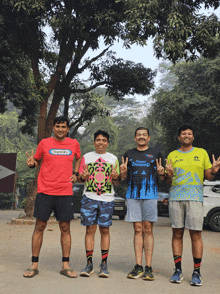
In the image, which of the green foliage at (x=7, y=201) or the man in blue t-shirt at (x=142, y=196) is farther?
the green foliage at (x=7, y=201)

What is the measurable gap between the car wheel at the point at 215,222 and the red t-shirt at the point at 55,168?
831 cm

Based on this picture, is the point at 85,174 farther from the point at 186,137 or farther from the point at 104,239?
the point at 186,137

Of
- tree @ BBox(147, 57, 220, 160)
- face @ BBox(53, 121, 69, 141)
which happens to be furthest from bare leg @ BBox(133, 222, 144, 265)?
tree @ BBox(147, 57, 220, 160)

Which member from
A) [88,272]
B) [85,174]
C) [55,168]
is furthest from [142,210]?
[55,168]

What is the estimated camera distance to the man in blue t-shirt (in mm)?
5465

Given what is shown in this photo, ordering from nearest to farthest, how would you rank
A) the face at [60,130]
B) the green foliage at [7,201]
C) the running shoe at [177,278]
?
the running shoe at [177,278], the face at [60,130], the green foliage at [7,201]

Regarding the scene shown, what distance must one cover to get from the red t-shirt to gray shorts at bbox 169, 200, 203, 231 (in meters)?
1.44

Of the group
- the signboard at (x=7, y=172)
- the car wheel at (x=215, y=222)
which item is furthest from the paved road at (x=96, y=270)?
the car wheel at (x=215, y=222)

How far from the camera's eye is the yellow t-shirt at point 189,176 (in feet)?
17.5

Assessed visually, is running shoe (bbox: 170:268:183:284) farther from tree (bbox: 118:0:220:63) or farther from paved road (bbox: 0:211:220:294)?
tree (bbox: 118:0:220:63)

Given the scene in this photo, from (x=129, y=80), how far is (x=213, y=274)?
11.1 meters

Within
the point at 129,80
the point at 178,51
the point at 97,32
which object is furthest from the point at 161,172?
the point at 129,80

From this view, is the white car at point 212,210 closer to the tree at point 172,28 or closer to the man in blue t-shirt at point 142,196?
the tree at point 172,28

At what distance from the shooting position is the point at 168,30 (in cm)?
1084
